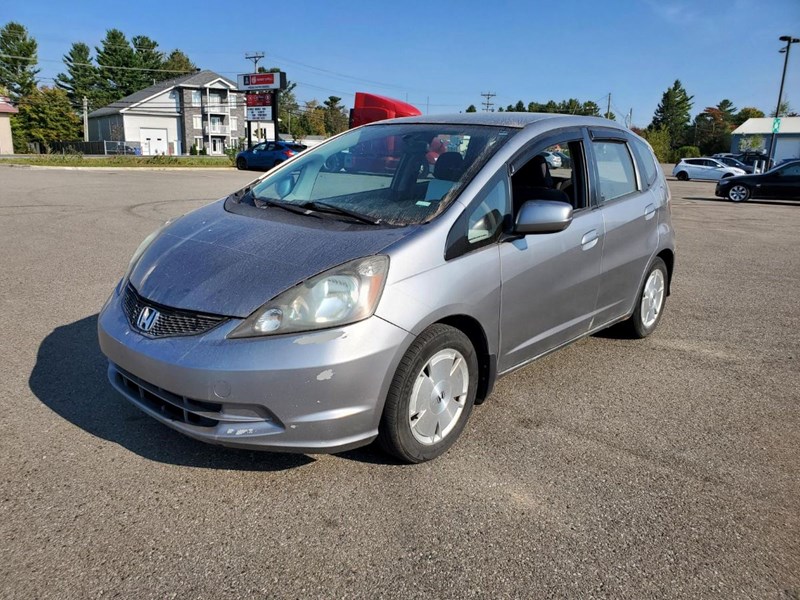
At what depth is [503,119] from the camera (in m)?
3.89

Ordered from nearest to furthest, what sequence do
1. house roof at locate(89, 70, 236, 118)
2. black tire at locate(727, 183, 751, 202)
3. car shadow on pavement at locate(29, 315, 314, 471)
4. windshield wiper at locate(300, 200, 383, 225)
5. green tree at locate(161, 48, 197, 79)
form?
1. car shadow on pavement at locate(29, 315, 314, 471)
2. windshield wiper at locate(300, 200, 383, 225)
3. black tire at locate(727, 183, 751, 202)
4. house roof at locate(89, 70, 236, 118)
5. green tree at locate(161, 48, 197, 79)

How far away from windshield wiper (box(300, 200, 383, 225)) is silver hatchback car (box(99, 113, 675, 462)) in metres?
0.01

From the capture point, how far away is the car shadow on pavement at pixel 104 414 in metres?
3.06

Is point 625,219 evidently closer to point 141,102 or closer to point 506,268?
point 506,268

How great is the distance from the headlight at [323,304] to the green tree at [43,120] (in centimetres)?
7870

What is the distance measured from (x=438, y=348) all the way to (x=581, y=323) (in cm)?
153

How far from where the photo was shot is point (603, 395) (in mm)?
4016

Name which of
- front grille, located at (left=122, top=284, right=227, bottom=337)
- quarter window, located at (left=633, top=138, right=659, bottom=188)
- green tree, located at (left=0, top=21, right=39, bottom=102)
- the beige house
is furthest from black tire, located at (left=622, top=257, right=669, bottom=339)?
green tree, located at (left=0, top=21, right=39, bottom=102)

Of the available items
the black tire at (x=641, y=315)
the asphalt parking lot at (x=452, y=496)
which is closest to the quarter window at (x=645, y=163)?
the black tire at (x=641, y=315)

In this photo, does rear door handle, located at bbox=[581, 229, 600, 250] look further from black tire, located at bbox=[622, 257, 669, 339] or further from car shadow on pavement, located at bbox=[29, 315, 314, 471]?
car shadow on pavement, located at bbox=[29, 315, 314, 471]

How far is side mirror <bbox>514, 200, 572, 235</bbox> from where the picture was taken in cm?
326

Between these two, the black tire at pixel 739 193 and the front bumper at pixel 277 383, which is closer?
the front bumper at pixel 277 383

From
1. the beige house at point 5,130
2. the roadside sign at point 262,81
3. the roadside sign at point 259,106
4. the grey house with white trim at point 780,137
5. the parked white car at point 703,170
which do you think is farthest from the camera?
the grey house with white trim at point 780,137

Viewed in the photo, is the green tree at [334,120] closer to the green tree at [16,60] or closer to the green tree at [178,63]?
the green tree at [178,63]
